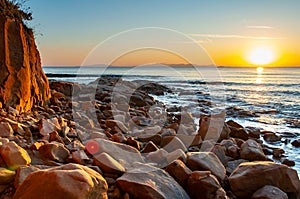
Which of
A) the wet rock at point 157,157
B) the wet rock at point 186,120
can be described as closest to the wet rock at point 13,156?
the wet rock at point 157,157

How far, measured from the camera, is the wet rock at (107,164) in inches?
131

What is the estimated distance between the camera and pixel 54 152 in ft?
11.5

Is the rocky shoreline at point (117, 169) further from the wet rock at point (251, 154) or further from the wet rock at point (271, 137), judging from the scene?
the wet rock at point (271, 137)

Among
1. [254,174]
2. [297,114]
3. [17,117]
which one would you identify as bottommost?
[297,114]

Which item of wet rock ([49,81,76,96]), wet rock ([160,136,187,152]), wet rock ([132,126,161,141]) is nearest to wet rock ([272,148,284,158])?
wet rock ([160,136,187,152])

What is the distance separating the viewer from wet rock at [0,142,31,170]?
296cm

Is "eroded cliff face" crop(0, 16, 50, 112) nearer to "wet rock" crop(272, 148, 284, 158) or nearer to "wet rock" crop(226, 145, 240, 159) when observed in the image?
"wet rock" crop(226, 145, 240, 159)

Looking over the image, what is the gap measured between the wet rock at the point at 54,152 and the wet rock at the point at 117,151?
0.35 meters

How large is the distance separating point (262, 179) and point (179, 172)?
3.38ft

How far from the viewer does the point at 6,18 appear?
5906 mm

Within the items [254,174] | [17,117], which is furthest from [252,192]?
[17,117]

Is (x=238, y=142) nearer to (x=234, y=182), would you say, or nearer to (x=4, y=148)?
(x=234, y=182)

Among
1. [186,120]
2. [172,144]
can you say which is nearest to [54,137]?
[172,144]

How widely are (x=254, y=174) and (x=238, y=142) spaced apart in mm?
2923
